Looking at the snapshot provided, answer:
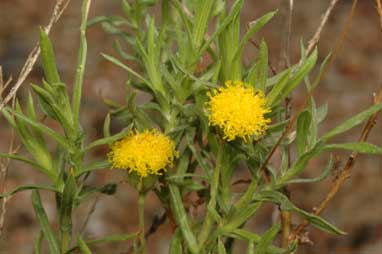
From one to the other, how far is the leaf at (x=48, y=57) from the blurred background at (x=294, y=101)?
143cm

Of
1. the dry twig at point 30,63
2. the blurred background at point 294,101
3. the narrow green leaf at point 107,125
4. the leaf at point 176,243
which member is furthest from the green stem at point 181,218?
the blurred background at point 294,101

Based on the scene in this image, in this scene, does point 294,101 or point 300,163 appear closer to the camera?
point 300,163

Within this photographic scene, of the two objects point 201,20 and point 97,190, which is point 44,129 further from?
point 201,20

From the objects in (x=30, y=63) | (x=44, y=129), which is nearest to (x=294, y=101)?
(x=30, y=63)

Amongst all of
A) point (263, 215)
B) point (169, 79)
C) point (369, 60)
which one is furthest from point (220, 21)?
point (369, 60)

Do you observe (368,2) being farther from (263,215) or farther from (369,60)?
(263,215)

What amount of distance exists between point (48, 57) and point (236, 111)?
0.24m

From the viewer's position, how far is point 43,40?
0.90 m

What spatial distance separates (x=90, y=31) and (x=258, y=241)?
3.06 metres

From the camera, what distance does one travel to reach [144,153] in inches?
36.8

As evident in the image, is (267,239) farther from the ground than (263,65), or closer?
closer

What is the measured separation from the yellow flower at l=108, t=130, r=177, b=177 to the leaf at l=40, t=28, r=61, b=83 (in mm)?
122

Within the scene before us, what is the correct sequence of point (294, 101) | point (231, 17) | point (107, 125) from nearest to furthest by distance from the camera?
point (231, 17), point (107, 125), point (294, 101)

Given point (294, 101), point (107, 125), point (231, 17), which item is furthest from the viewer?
point (294, 101)
